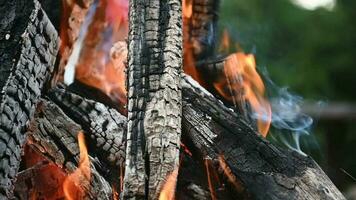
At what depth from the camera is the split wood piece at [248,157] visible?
5.27 feet

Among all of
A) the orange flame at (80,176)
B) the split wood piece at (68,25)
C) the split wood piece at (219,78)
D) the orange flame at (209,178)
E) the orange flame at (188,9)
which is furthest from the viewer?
the orange flame at (188,9)

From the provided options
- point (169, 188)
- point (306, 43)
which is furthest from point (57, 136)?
point (306, 43)

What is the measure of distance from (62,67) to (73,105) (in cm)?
28

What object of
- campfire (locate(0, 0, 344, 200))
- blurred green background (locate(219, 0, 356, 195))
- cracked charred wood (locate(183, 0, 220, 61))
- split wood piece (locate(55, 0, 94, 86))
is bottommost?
campfire (locate(0, 0, 344, 200))

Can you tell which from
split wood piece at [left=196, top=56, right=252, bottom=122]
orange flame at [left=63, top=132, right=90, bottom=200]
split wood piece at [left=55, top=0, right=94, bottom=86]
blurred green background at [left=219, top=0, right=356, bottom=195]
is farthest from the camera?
blurred green background at [left=219, top=0, right=356, bottom=195]

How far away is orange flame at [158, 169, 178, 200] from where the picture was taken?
1523 mm

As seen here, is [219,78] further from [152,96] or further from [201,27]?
[152,96]

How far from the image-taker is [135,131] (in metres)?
1.59

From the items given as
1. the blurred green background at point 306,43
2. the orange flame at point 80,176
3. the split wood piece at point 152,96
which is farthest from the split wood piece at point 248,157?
the blurred green background at point 306,43

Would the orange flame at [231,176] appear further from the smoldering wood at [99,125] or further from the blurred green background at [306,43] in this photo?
the blurred green background at [306,43]

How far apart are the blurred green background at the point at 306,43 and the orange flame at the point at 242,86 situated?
166 inches

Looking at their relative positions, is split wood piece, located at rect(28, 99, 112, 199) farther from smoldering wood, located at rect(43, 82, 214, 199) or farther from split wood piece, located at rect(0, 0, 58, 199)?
split wood piece, located at rect(0, 0, 58, 199)

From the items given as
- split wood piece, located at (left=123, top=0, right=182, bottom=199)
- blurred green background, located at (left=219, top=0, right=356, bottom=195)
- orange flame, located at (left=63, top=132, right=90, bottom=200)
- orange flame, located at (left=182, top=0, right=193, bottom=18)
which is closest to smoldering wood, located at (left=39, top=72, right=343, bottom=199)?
split wood piece, located at (left=123, top=0, right=182, bottom=199)

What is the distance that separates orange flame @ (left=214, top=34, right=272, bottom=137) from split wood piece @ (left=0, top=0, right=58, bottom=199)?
2.80 ft
